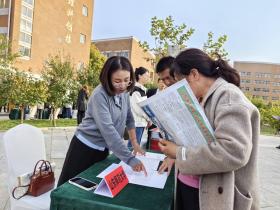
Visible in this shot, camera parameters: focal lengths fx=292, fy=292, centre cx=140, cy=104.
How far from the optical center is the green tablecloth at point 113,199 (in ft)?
4.28

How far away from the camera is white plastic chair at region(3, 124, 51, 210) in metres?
1.78

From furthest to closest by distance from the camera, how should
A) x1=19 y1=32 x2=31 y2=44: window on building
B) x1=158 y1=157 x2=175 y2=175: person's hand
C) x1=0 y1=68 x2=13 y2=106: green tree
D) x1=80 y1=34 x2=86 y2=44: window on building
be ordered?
x1=80 y1=34 x2=86 y2=44: window on building → x1=19 y1=32 x2=31 y2=44: window on building → x1=0 y1=68 x2=13 y2=106: green tree → x1=158 y1=157 x2=175 y2=175: person's hand

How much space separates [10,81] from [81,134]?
9645 millimetres

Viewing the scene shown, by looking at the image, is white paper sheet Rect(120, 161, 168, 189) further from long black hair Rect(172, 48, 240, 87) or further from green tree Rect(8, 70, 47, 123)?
green tree Rect(8, 70, 47, 123)

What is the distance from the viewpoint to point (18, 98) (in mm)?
9984

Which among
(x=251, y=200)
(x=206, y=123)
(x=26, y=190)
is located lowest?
(x=26, y=190)

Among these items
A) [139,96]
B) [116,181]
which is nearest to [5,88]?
[139,96]

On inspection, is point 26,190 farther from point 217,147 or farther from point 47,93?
point 47,93

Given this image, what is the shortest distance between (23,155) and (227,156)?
1543 mm

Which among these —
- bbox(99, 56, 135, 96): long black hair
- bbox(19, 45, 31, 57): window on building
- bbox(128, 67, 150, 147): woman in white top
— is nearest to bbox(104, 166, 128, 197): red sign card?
bbox(99, 56, 135, 96): long black hair

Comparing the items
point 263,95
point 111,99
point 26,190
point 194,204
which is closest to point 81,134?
point 111,99

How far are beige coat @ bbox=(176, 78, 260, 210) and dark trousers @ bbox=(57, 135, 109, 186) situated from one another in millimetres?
911

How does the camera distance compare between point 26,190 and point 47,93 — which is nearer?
point 26,190

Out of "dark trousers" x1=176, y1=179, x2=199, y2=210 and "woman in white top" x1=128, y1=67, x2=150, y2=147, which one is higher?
"woman in white top" x1=128, y1=67, x2=150, y2=147
